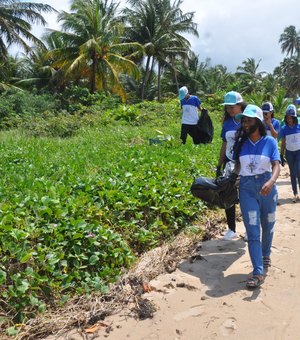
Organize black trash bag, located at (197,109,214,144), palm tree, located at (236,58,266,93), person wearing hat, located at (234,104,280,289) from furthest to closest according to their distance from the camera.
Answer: palm tree, located at (236,58,266,93)
black trash bag, located at (197,109,214,144)
person wearing hat, located at (234,104,280,289)


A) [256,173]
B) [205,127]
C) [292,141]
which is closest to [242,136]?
[256,173]

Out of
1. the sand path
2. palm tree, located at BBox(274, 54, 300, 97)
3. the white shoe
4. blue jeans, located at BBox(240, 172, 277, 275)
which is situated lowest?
the sand path

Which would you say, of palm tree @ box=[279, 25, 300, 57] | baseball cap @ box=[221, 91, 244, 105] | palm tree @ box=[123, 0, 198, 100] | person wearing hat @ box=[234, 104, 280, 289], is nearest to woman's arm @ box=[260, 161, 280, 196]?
person wearing hat @ box=[234, 104, 280, 289]

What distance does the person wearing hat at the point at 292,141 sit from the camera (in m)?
7.24

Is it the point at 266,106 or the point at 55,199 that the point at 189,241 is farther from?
the point at 266,106

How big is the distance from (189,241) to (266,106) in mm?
2924

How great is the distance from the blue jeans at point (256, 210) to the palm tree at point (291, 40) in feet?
188

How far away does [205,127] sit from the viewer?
955 centimetres

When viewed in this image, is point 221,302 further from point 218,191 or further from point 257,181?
point 218,191

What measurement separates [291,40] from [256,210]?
58.5 metres

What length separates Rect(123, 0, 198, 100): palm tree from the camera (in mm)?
29578

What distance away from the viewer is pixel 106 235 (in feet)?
13.0

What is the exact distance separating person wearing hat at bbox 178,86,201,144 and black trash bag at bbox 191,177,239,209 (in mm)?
4616

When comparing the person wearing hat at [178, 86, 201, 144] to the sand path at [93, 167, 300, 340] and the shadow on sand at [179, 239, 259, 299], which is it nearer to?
the shadow on sand at [179, 239, 259, 299]
